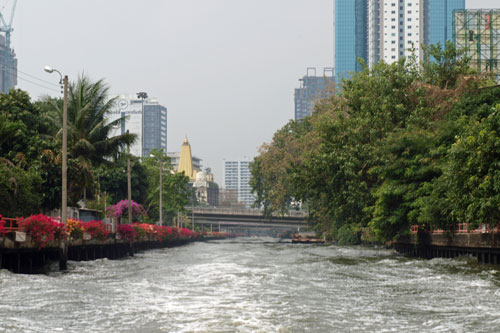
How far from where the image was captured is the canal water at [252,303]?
13.7m

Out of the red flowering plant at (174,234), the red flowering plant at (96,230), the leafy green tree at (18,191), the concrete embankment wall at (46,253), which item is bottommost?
the red flowering plant at (174,234)

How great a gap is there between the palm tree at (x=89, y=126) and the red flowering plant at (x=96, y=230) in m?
3.90

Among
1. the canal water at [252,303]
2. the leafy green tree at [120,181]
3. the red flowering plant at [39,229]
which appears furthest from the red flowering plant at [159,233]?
the canal water at [252,303]

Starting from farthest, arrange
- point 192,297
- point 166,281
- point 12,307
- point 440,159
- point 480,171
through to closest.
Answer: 1. point 440,159
2. point 480,171
3. point 166,281
4. point 192,297
5. point 12,307

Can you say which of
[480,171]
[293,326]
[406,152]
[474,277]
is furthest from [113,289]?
[406,152]

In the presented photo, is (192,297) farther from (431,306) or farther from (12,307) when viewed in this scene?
(431,306)

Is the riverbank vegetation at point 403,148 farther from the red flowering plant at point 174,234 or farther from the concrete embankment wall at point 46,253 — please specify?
the red flowering plant at point 174,234

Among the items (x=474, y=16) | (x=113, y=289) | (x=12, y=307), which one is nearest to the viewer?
(x=12, y=307)

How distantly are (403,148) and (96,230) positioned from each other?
1844 cm

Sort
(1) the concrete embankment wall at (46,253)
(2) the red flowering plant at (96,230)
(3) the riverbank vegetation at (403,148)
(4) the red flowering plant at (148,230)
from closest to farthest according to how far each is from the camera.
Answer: (1) the concrete embankment wall at (46,253) → (3) the riverbank vegetation at (403,148) → (2) the red flowering plant at (96,230) → (4) the red flowering plant at (148,230)

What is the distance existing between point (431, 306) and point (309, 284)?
610 cm

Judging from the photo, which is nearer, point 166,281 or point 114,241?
point 166,281

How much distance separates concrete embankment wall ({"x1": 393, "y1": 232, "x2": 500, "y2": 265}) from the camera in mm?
32375

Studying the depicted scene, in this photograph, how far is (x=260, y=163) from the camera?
9025 cm
